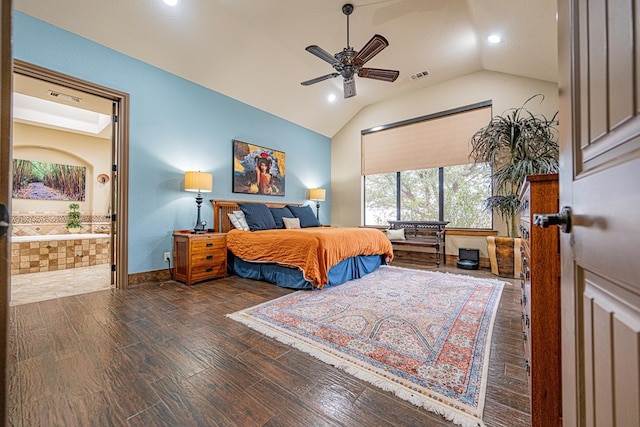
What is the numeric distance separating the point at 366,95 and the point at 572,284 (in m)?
5.62

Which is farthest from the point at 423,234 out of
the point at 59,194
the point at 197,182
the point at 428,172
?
the point at 59,194

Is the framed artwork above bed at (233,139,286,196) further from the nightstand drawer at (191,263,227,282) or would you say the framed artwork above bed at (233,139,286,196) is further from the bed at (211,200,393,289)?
the nightstand drawer at (191,263,227,282)

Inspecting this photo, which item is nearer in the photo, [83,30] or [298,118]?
[83,30]

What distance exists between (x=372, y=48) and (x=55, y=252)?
5.91 meters

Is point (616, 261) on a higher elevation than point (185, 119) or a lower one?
lower

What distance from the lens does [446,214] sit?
498 cm

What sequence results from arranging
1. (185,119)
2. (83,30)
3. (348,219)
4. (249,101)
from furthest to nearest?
(348,219), (249,101), (185,119), (83,30)

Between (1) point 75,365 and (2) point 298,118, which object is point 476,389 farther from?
(2) point 298,118

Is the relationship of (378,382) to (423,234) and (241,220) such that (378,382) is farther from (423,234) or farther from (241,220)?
(423,234)

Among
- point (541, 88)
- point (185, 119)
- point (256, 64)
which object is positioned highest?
point (256, 64)

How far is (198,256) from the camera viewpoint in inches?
135

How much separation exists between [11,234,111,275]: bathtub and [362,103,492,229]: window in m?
5.11

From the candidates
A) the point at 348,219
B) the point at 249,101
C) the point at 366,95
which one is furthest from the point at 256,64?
the point at 348,219

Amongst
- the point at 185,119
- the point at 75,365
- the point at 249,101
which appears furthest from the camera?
the point at 249,101
